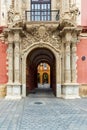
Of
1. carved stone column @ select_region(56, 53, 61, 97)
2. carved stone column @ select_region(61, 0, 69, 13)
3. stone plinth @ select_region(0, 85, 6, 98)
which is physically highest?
carved stone column @ select_region(61, 0, 69, 13)

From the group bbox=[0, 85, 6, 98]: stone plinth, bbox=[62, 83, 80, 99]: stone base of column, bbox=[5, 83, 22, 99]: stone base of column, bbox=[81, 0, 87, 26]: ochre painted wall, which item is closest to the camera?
bbox=[62, 83, 80, 99]: stone base of column

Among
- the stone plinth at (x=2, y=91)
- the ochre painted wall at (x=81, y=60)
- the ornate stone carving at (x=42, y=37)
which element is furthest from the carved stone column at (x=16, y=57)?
the ochre painted wall at (x=81, y=60)

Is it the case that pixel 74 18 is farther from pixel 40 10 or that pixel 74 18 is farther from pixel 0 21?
pixel 0 21

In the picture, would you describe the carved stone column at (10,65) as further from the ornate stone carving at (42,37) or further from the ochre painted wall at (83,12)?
the ochre painted wall at (83,12)

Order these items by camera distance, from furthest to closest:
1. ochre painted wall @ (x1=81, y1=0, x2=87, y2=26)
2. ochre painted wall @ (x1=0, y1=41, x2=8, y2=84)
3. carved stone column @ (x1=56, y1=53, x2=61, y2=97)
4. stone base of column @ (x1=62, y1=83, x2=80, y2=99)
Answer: ochre painted wall @ (x1=81, y1=0, x2=87, y2=26) → carved stone column @ (x1=56, y1=53, x2=61, y2=97) → ochre painted wall @ (x1=0, y1=41, x2=8, y2=84) → stone base of column @ (x1=62, y1=83, x2=80, y2=99)

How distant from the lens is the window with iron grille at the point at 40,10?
747 inches

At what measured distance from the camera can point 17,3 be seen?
59.6 ft

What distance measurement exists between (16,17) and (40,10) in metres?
2.40

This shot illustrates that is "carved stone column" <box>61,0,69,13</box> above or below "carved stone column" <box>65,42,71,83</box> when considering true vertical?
above

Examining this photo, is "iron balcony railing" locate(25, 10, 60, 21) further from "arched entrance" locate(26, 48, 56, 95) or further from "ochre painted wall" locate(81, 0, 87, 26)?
"arched entrance" locate(26, 48, 56, 95)

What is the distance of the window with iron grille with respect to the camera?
62.3 ft

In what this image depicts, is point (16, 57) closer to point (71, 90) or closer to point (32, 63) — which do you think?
point (71, 90)

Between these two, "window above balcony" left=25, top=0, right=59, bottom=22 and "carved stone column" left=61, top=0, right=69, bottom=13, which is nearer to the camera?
"carved stone column" left=61, top=0, right=69, bottom=13

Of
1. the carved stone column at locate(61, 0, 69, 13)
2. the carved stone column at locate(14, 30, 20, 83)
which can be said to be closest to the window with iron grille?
the carved stone column at locate(61, 0, 69, 13)
